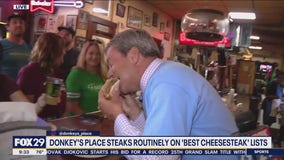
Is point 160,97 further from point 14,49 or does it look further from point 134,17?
point 134,17

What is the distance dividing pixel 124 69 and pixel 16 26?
77.1 inches

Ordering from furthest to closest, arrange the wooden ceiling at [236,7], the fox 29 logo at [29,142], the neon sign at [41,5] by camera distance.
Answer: the wooden ceiling at [236,7]
the neon sign at [41,5]
the fox 29 logo at [29,142]

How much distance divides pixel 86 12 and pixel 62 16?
15.0 inches

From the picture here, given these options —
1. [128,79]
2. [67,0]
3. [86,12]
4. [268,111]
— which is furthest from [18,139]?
[268,111]

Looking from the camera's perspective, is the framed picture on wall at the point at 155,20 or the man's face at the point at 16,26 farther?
the framed picture on wall at the point at 155,20

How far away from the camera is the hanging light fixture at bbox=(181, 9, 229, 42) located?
2.82 metres

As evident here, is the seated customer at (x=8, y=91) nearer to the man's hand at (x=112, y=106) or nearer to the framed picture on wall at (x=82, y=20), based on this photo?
the man's hand at (x=112, y=106)

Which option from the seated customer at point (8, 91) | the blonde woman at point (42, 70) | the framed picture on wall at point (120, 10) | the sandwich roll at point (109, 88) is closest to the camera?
the sandwich roll at point (109, 88)

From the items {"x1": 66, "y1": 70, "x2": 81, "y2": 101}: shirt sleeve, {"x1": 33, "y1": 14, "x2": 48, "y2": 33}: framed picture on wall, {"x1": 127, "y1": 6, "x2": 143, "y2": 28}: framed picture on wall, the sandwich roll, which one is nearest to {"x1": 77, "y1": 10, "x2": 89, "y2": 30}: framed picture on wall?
{"x1": 33, "y1": 14, "x2": 48, "y2": 33}: framed picture on wall

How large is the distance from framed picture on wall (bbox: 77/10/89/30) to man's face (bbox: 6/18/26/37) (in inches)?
71.8

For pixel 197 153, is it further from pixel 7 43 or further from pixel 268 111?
pixel 268 111

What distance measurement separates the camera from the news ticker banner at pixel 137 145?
2.87 feet

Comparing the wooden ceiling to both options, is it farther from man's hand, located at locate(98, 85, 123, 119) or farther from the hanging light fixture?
man's hand, located at locate(98, 85, 123, 119)

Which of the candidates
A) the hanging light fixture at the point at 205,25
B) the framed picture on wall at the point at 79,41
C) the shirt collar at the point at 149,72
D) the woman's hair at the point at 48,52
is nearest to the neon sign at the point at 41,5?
the framed picture on wall at the point at 79,41
